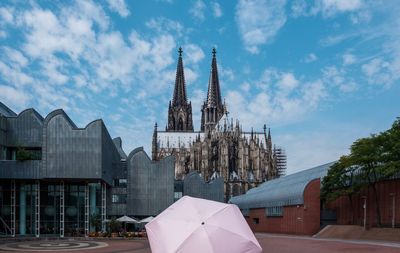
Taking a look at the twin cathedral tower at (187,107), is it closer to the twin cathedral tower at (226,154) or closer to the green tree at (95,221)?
the twin cathedral tower at (226,154)

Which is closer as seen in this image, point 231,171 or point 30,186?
point 30,186

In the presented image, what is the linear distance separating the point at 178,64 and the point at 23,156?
10865 cm

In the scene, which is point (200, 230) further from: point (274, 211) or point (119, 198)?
point (274, 211)

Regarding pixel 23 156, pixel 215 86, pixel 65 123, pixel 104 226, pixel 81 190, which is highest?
pixel 215 86

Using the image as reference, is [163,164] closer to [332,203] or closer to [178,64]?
[332,203]

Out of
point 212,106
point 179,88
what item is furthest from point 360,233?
point 179,88

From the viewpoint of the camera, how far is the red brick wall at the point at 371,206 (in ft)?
168

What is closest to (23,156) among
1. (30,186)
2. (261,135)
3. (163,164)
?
(30,186)

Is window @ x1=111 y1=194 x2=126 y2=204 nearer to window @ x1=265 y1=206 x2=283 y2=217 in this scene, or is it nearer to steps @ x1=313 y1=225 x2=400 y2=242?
window @ x1=265 y1=206 x2=283 y2=217

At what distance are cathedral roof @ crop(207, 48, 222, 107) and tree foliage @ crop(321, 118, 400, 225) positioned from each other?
98335 millimetres

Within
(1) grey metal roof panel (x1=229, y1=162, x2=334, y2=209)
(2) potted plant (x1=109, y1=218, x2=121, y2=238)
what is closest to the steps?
(1) grey metal roof panel (x1=229, y1=162, x2=334, y2=209)

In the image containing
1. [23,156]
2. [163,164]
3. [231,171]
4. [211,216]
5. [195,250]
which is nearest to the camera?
[195,250]

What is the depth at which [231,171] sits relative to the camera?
12531 cm

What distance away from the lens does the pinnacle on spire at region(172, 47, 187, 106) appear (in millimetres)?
159875
